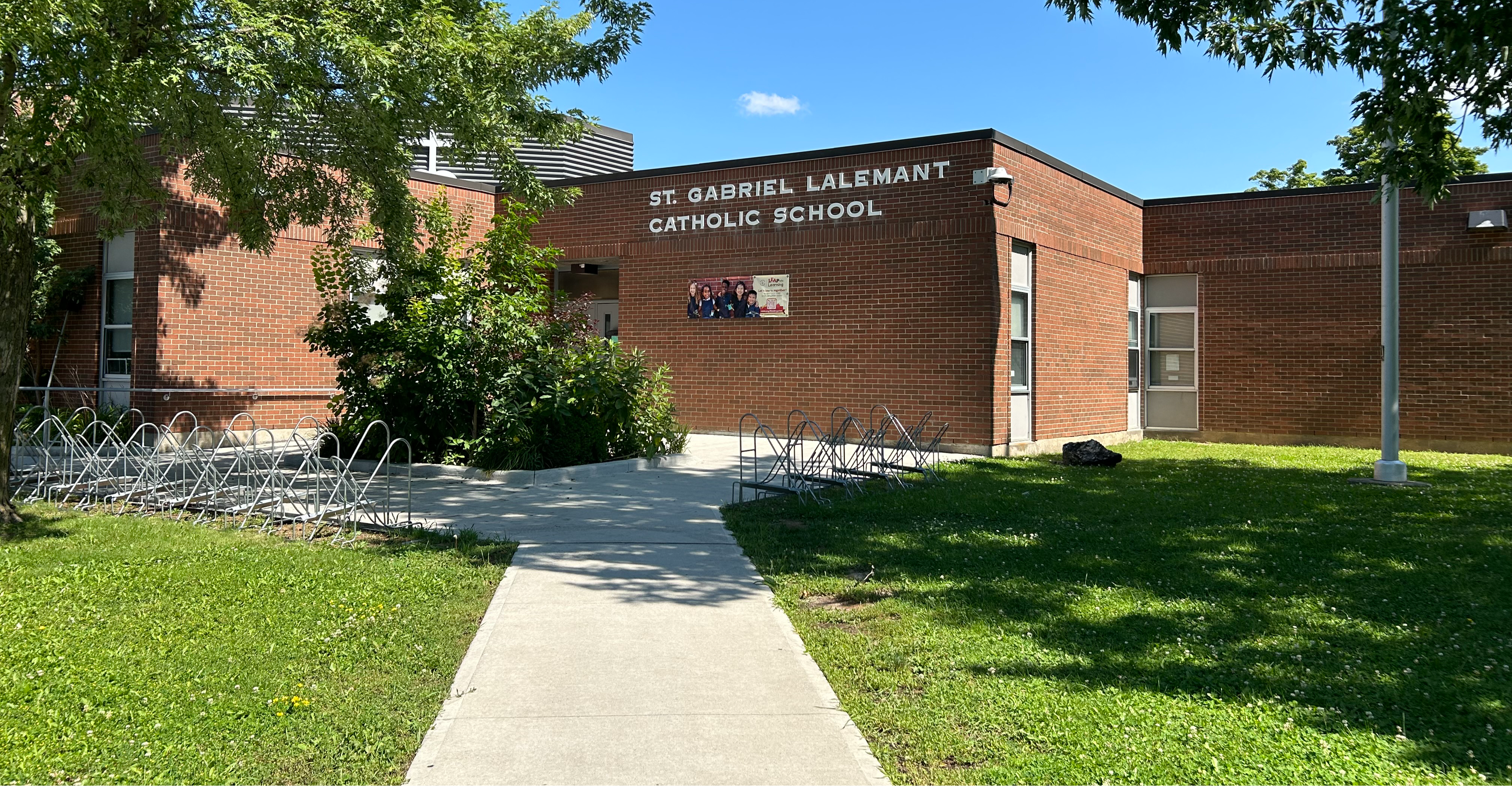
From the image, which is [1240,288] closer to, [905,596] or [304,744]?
[905,596]

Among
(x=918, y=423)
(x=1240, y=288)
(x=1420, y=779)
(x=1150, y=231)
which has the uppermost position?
(x=1150, y=231)

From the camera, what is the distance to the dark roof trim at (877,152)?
1539 cm

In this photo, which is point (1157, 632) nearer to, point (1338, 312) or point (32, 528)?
point (32, 528)

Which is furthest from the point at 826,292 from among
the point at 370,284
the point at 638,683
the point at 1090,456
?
the point at 638,683

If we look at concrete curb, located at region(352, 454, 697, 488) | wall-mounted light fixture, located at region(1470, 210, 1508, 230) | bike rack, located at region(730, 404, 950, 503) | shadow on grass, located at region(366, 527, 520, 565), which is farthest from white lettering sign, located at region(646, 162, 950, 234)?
shadow on grass, located at region(366, 527, 520, 565)

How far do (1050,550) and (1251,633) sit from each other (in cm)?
229

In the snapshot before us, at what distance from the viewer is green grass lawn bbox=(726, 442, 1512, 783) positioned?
3885mm

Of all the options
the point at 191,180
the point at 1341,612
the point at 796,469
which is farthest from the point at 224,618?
the point at 191,180

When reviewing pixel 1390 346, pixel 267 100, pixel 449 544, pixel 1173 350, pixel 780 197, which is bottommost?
pixel 449 544

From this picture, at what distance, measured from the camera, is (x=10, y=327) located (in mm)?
8523

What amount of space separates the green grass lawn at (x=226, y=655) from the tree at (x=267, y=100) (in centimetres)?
299

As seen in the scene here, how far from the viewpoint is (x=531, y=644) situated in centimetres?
520

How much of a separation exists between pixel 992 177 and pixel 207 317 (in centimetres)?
1207

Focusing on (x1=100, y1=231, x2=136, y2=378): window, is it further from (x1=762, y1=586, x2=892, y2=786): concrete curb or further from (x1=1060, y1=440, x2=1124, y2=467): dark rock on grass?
(x1=1060, y1=440, x2=1124, y2=467): dark rock on grass
